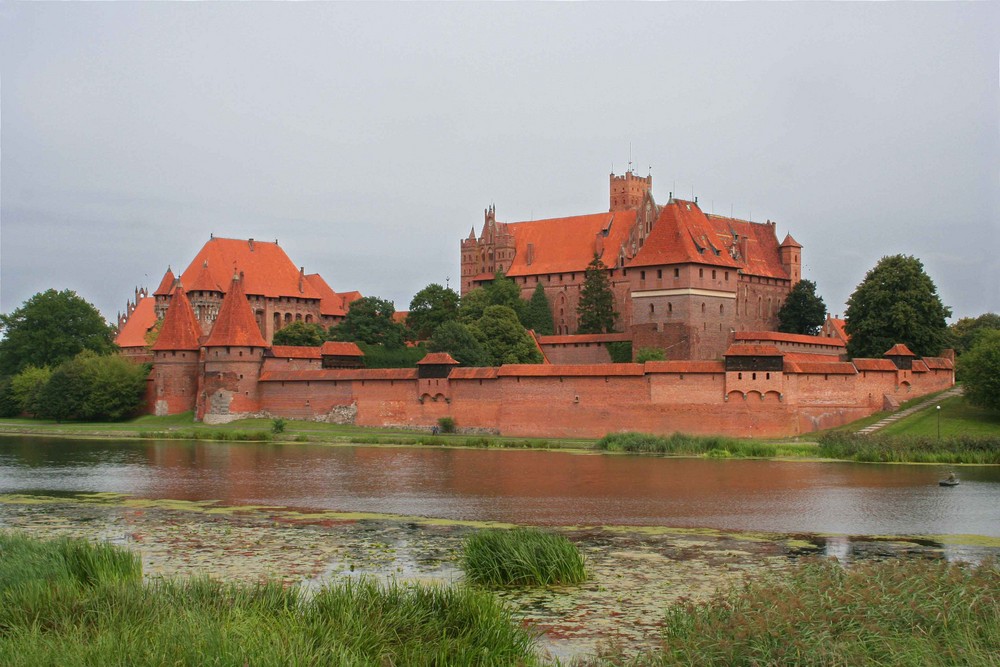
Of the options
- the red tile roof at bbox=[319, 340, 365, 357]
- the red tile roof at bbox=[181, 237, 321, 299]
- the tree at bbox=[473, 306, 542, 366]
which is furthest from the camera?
the red tile roof at bbox=[181, 237, 321, 299]

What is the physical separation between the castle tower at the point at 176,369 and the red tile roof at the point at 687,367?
688 inches

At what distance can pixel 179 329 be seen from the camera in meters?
41.2

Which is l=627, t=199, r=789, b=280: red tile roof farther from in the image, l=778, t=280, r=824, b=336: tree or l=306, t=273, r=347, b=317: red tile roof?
l=306, t=273, r=347, b=317: red tile roof

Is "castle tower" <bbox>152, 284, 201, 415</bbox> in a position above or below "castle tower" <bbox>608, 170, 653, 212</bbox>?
below

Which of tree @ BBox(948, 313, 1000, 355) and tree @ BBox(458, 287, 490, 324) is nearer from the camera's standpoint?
tree @ BBox(458, 287, 490, 324)

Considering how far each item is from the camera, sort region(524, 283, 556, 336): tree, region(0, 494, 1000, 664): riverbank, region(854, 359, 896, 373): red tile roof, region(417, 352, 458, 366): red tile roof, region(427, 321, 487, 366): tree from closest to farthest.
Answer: region(0, 494, 1000, 664): riverbank < region(854, 359, 896, 373): red tile roof < region(417, 352, 458, 366): red tile roof < region(427, 321, 487, 366): tree < region(524, 283, 556, 336): tree

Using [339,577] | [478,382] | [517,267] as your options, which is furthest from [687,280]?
[339,577]

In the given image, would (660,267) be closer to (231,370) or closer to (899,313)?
(899,313)

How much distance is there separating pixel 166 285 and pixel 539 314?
18.3 m

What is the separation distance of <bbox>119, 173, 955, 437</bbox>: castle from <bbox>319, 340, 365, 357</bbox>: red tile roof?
6cm

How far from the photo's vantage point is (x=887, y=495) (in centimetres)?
1914

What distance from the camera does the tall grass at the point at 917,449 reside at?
25.6 meters

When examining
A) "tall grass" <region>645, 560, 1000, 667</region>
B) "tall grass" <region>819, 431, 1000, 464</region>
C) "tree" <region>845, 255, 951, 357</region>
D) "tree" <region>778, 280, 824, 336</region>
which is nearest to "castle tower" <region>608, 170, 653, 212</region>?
"tree" <region>778, 280, 824, 336</region>

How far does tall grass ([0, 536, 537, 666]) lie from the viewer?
23.8 feet
